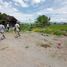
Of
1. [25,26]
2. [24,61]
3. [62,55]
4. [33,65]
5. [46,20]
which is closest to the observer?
[33,65]

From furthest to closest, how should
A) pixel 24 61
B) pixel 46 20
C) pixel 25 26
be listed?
pixel 46 20, pixel 25 26, pixel 24 61

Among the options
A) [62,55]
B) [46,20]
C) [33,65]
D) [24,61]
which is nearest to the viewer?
[33,65]

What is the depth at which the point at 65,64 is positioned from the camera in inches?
440

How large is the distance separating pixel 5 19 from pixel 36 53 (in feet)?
92.4

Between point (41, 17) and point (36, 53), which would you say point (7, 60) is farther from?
point (41, 17)

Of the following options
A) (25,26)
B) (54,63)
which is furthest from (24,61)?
(25,26)

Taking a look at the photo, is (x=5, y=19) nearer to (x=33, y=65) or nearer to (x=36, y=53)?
(x=36, y=53)

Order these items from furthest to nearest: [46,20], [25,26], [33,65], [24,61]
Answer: [46,20] → [25,26] → [24,61] → [33,65]

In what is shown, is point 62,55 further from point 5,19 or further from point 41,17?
point 41,17

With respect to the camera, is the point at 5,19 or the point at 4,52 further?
the point at 5,19

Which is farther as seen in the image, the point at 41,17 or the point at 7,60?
the point at 41,17

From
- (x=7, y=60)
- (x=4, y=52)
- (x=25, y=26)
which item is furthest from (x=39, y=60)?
(x=25, y=26)

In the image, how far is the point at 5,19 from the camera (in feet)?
135

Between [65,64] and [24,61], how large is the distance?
2.20 metres
